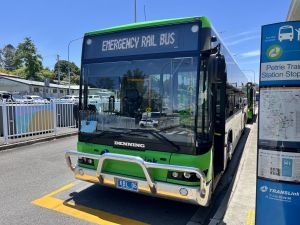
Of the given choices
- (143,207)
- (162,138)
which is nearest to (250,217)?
(143,207)

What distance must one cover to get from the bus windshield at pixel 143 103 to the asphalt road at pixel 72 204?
1.15m

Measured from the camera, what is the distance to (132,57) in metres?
4.62

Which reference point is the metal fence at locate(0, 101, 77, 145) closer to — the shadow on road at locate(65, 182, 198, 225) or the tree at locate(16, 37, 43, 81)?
the shadow on road at locate(65, 182, 198, 225)

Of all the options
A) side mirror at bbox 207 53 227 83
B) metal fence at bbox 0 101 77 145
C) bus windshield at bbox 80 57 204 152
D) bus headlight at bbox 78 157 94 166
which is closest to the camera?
side mirror at bbox 207 53 227 83

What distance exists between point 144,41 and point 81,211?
118 inches

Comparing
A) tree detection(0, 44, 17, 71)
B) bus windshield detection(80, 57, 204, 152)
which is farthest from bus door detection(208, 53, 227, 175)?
tree detection(0, 44, 17, 71)

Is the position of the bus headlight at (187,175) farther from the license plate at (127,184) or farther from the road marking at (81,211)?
the road marking at (81,211)

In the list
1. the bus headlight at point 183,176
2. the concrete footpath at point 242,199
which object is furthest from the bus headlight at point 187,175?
the concrete footpath at point 242,199

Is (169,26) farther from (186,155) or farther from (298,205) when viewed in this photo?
(298,205)

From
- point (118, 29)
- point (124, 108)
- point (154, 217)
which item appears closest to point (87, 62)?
point (118, 29)

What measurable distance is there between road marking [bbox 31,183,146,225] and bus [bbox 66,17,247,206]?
0.48 m

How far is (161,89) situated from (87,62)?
5.13 feet

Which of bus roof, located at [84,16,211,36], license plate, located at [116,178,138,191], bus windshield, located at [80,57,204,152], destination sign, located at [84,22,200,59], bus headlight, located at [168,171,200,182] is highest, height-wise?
bus roof, located at [84,16,211,36]

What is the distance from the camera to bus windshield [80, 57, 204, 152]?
13.8 ft
